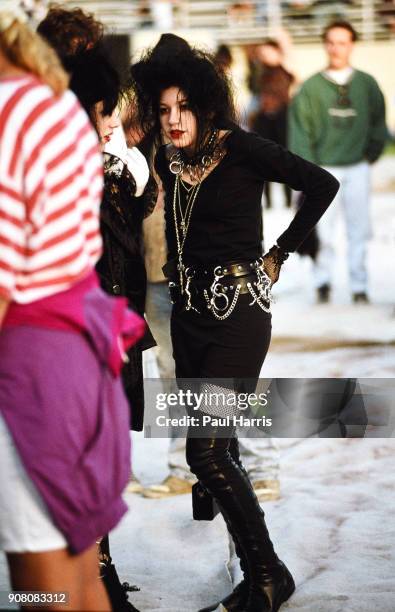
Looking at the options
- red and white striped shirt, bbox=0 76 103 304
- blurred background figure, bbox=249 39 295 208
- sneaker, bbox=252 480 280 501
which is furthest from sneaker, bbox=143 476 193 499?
blurred background figure, bbox=249 39 295 208

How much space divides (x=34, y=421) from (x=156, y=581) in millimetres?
1718

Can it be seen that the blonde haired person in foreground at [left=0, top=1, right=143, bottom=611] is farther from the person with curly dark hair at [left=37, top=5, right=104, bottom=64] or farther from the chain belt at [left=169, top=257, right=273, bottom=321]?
the chain belt at [left=169, top=257, right=273, bottom=321]

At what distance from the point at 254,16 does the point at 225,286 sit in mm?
19179

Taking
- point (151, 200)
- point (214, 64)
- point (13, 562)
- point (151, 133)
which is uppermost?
point (214, 64)

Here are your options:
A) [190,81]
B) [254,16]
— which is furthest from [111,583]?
[254,16]

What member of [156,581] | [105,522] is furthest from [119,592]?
[105,522]

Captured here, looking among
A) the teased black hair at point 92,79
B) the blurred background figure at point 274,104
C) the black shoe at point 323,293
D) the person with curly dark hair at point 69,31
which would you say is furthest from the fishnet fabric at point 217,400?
the blurred background figure at point 274,104

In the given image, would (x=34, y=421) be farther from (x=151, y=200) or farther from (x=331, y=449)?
(x=331, y=449)

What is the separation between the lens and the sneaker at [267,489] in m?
4.27

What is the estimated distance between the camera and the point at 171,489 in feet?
14.5

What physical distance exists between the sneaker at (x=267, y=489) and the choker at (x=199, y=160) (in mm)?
1555

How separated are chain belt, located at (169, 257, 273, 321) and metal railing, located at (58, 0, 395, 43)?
18.0 metres

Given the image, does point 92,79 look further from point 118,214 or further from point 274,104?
point 274,104

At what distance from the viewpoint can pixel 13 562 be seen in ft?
6.79
